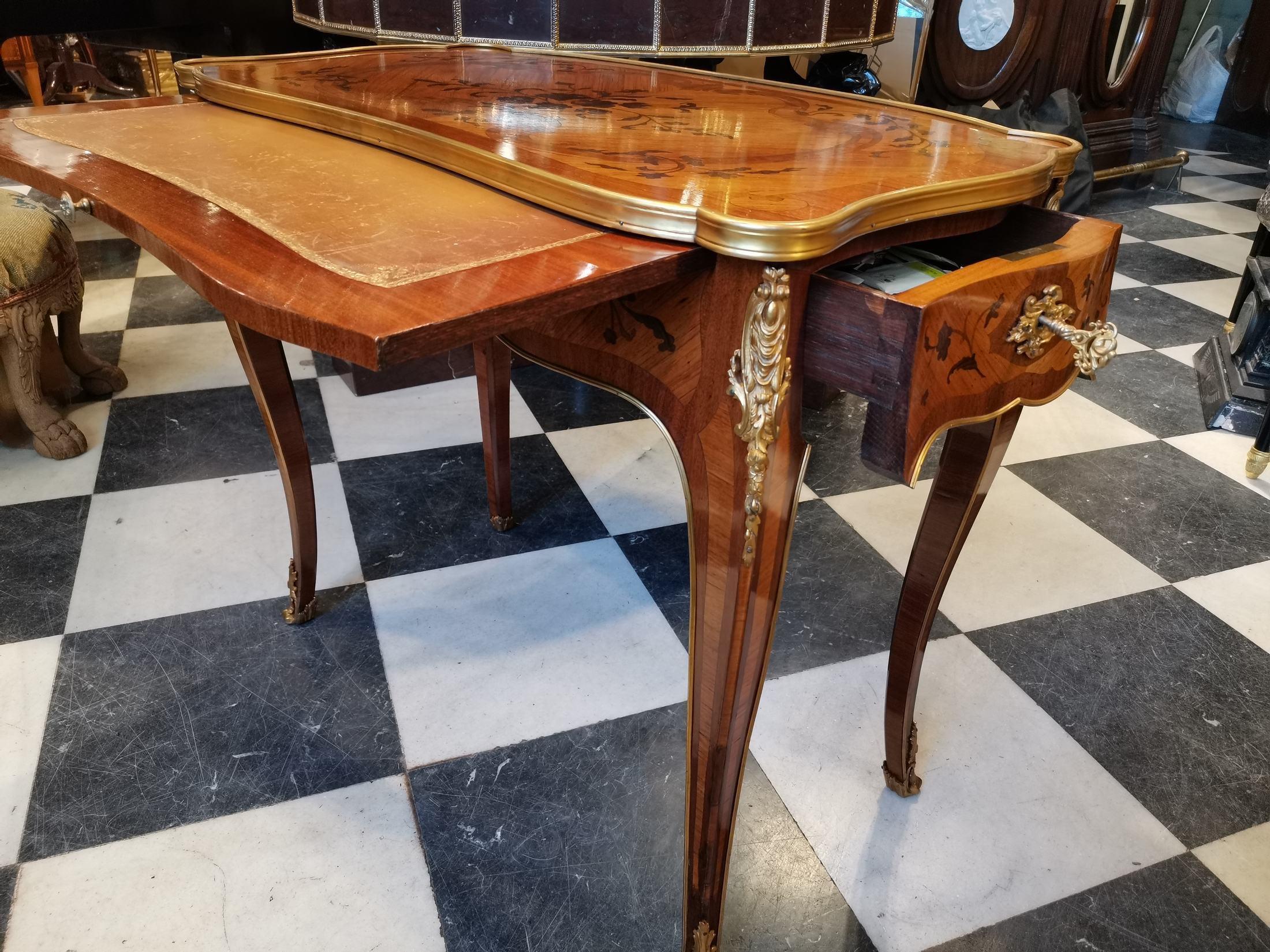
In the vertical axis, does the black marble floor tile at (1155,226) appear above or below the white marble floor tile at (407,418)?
above

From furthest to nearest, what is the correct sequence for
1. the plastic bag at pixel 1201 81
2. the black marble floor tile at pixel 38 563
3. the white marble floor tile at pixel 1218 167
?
the plastic bag at pixel 1201 81 → the white marble floor tile at pixel 1218 167 → the black marble floor tile at pixel 38 563

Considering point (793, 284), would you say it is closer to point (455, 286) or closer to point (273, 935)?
point (455, 286)

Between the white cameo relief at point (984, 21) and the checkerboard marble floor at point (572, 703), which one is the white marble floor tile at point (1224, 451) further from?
the white cameo relief at point (984, 21)

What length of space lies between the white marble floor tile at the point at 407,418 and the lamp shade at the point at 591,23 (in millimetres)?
723

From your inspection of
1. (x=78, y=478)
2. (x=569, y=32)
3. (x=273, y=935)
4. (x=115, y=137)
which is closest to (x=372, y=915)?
(x=273, y=935)

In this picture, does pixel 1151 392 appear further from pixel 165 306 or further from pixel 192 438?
pixel 165 306

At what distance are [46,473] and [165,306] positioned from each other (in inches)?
33.4

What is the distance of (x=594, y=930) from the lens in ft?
2.89

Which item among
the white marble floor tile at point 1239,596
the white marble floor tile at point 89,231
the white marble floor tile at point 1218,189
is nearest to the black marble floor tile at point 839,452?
the white marble floor tile at point 1239,596

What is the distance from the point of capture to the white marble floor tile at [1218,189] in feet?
11.3

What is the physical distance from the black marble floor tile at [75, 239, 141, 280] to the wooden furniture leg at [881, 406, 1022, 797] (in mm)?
2381

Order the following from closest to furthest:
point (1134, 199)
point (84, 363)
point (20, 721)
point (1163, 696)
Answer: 1. point (20, 721)
2. point (1163, 696)
3. point (84, 363)
4. point (1134, 199)

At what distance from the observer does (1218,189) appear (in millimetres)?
3557

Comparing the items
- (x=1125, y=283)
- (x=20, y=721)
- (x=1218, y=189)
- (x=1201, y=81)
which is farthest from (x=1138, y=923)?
(x=1201, y=81)
